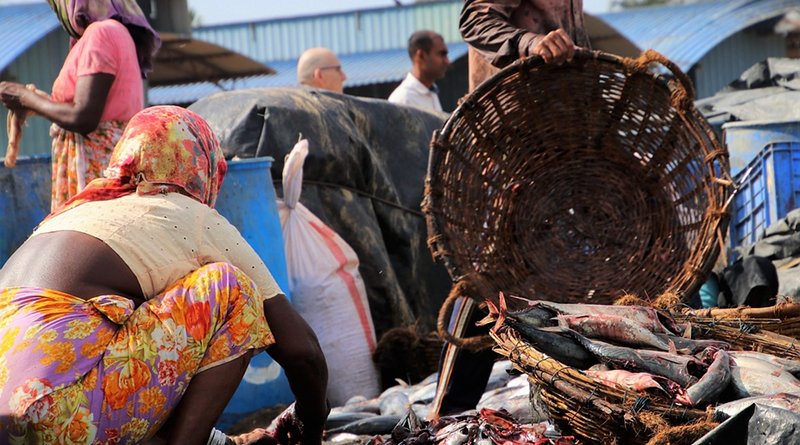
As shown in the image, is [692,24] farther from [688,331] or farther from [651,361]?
[651,361]

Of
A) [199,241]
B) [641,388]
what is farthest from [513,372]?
[199,241]

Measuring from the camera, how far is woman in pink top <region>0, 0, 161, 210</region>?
509 cm

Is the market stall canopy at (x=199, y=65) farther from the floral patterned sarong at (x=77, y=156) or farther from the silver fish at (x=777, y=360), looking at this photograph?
the silver fish at (x=777, y=360)

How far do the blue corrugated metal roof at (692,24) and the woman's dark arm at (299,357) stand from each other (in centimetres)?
1691

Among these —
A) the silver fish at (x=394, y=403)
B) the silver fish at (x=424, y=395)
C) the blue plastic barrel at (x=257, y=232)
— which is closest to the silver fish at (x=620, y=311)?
the silver fish at (x=394, y=403)

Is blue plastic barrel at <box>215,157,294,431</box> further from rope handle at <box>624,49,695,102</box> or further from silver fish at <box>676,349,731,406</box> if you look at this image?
silver fish at <box>676,349,731,406</box>

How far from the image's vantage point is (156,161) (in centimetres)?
389

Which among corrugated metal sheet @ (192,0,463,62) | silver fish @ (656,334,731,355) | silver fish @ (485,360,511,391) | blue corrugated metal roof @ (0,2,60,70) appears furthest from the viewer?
corrugated metal sheet @ (192,0,463,62)

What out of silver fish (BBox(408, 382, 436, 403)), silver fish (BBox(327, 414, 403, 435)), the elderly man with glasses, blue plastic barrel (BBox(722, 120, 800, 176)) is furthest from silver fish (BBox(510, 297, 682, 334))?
the elderly man with glasses

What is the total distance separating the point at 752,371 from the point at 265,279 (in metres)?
1.61

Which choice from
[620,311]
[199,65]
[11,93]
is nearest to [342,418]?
[620,311]

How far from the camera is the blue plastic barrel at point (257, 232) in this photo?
567cm

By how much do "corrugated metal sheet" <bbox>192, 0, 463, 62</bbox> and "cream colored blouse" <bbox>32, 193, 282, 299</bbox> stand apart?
21.0m

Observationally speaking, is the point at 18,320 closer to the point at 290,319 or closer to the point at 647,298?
the point at 290,319
